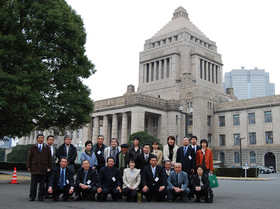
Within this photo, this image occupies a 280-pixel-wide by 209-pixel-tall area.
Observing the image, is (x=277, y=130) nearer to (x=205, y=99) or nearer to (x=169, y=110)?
(x=205, y=99)

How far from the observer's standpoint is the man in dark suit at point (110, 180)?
9.94 metres

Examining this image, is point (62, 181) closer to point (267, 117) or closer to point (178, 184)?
point (178, 184)

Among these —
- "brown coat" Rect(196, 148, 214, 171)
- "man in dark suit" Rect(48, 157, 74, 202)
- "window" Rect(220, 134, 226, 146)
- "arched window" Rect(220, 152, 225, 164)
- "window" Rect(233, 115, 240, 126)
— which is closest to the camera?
"man in dark suit" Rect(48, 157, 74, 202)

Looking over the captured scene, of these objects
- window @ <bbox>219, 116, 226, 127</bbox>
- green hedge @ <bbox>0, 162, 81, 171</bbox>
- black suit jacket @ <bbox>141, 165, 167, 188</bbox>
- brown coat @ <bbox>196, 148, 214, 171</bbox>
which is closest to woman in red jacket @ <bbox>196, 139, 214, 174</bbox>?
brown coat @ <bbox>196, 148, 214, 171</bbox>

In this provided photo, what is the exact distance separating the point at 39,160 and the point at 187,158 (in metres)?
5.23

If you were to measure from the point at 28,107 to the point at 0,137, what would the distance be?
16.2 feet

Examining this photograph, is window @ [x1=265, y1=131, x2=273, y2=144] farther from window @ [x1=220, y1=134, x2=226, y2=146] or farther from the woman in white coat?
the woman in white coat

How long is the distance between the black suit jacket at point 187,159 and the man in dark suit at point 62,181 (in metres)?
3.94

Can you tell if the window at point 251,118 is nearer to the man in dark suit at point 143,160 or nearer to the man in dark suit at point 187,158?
the man in dark suit at point 187,158

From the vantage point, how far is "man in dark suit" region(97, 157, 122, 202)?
9.94m

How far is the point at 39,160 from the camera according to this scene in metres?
10.3

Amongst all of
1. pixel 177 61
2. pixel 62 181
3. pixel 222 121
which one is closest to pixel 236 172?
pixel 62 181

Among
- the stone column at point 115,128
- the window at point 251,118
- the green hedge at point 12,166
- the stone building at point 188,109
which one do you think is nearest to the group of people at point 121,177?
the green hedge at point 12,166

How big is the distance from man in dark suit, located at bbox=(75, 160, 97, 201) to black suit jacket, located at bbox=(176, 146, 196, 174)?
10.4 feet
